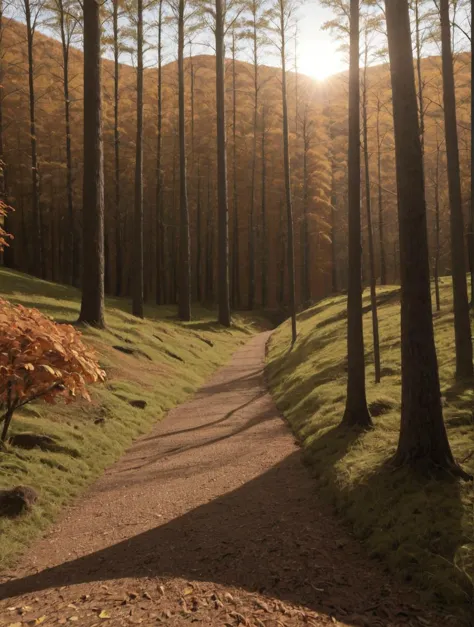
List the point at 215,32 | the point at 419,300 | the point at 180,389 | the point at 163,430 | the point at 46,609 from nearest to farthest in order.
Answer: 1. the point at 46,609
2. the point at 419,300
3. the point at 163,430
4. the point at 180,389
5. the point at 215,32

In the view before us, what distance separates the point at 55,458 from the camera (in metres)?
6.86

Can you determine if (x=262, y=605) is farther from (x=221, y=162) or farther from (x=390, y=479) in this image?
(x=221, y=162)

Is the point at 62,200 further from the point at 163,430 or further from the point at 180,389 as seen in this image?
the point at 163,430

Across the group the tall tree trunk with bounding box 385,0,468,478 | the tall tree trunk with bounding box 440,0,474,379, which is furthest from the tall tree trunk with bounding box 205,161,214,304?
the tall tree trunk with bounding box 385,0,468,478

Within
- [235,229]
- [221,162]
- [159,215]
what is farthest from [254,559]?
[235,229]

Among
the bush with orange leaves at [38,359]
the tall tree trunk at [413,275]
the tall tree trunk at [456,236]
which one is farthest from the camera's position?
the tall tree trunk at [456,236]

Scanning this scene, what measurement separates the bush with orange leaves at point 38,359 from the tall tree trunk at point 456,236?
696 cm

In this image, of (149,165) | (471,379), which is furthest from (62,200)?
(471,379)

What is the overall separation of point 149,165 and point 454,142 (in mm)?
30826

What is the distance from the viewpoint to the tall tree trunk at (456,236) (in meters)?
9.13

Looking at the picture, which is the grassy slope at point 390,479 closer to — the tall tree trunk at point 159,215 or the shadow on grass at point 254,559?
the shadow on grass at point 254,559

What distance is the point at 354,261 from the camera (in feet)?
26.0

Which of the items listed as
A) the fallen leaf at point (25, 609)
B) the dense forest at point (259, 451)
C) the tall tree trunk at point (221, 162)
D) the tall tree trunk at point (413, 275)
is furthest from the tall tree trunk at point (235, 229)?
the fallen leaf at point (25, 609)

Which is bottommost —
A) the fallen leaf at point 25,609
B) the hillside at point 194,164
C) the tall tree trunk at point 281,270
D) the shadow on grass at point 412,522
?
the fallen leaf at point 25,609
